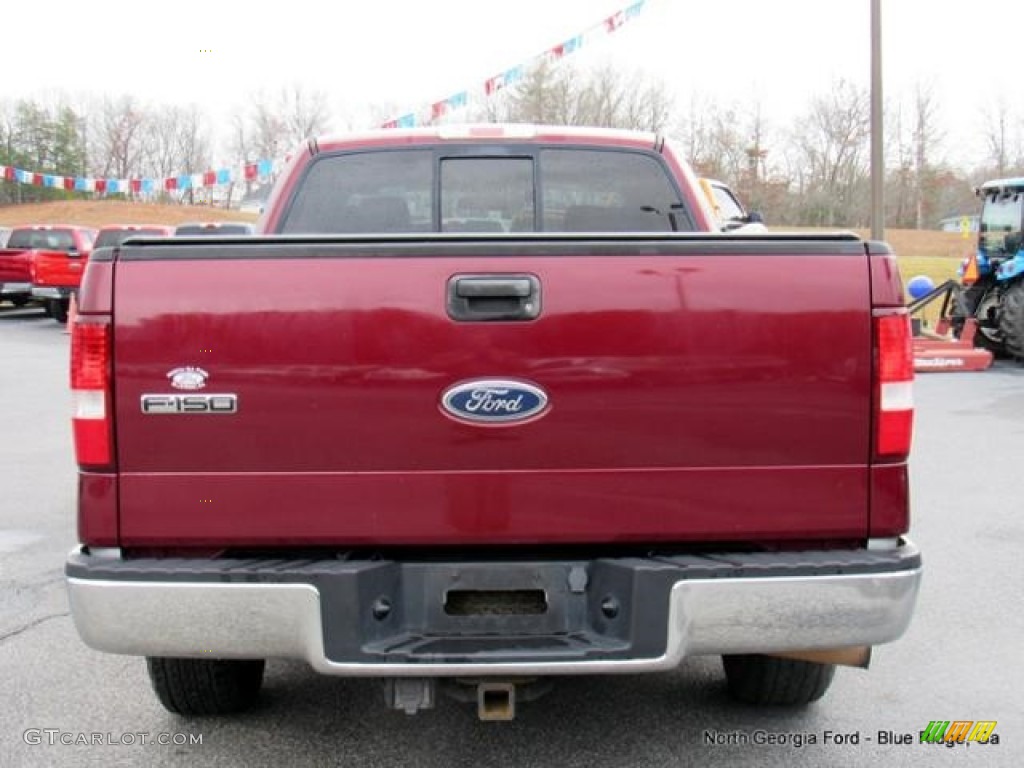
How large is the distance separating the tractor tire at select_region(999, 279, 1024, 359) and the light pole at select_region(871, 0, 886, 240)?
7.56ft

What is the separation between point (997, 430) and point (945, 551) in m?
4.22

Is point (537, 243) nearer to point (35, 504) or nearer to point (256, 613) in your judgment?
point (256, 613)

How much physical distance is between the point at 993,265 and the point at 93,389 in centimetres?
1470

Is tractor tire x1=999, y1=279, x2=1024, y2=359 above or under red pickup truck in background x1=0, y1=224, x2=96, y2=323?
under

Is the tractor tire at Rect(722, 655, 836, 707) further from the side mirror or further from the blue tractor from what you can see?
the side mirror

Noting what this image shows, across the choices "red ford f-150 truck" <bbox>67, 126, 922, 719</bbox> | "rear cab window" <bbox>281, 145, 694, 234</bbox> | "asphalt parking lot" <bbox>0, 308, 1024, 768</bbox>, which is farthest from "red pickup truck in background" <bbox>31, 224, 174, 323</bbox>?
"red ford f-150 truck" <bbox>67, 126, 922, 719</bbox>

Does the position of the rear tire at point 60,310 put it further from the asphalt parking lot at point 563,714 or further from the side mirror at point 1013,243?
the side mirror at point 1013,243

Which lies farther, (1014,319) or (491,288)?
(1014,319)

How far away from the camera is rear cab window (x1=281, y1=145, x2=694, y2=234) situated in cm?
410

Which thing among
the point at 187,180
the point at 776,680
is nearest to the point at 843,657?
the point at 776,680

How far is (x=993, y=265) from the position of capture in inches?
571

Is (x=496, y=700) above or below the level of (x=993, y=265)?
below

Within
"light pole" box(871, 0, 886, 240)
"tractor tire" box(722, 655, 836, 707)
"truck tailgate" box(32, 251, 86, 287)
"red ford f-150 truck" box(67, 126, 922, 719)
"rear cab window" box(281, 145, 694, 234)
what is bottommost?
"tractor tire" box(722, 655, 836, 707)

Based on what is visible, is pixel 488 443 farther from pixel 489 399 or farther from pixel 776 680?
pixel 776 680
